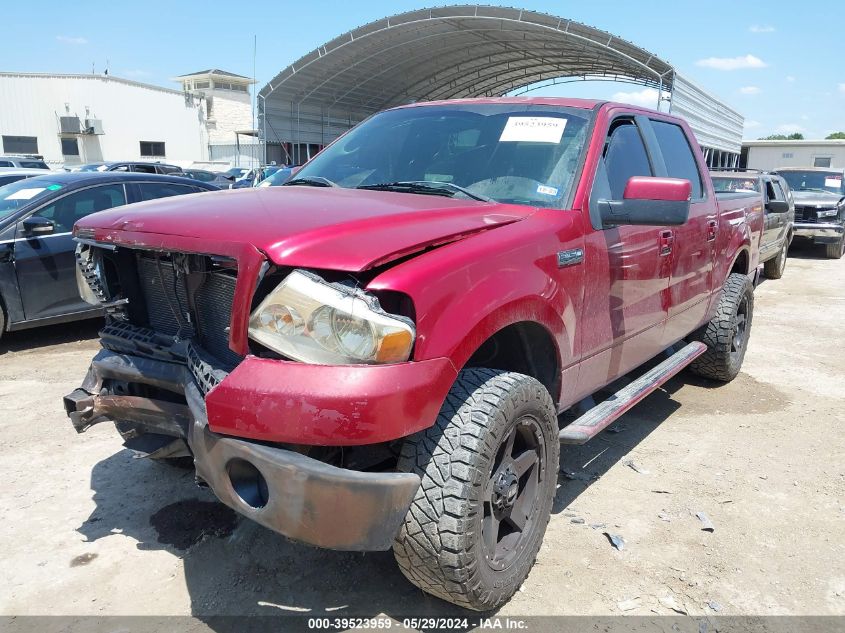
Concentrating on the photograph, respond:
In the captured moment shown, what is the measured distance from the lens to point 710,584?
2736 millimetres

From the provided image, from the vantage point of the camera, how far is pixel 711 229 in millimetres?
4387

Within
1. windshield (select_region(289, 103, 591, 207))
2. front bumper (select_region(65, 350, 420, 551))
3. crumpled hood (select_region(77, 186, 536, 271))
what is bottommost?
front bumper (select_region(65, 350, 420, 551))

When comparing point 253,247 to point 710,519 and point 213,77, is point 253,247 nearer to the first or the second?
point 710,519

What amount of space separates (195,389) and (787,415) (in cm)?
433

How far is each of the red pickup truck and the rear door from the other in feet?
10.4

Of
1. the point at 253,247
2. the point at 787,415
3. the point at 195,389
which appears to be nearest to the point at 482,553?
the point at 195,389

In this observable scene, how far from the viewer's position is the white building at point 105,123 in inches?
1441

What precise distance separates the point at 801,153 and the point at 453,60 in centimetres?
2378

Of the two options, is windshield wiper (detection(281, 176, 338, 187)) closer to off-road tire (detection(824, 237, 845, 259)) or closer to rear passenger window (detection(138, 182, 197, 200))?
rear passenger window (detection(138, 182, 197, 200))

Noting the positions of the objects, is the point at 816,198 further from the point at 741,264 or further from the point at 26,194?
the point at 26,194

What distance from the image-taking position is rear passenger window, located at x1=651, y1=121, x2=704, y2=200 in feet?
13.2

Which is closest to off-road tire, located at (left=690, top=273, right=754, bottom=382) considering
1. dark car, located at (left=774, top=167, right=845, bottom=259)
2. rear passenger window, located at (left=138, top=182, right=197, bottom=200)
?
rear passenger window, located at (left=138, top=182, right=197, bottom=200)

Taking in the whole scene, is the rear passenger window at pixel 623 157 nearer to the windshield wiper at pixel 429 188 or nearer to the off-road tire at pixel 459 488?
the windshield wiper at pixel 429 188

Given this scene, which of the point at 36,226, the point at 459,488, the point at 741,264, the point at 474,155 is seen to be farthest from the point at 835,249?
the point at 459,488
